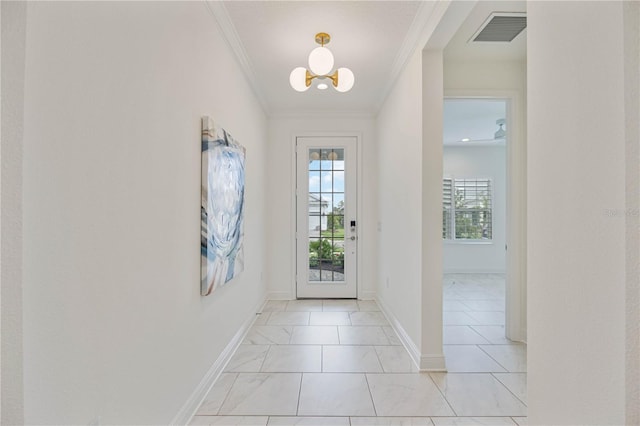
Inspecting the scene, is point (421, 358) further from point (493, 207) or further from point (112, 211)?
point (493, 207)

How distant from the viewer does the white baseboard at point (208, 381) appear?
1.71m

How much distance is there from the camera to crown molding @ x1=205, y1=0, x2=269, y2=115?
6.95ft

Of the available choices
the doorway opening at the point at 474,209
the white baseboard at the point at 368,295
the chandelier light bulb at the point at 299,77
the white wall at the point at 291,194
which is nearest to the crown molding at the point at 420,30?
the chandelier light bulb at the point at 299,77

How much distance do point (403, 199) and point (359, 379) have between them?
5.20ft

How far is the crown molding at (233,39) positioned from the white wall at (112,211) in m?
0.14

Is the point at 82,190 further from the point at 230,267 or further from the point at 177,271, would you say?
the point at 230,267

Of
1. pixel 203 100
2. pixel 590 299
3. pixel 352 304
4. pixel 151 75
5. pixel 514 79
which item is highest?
pixel 514 79

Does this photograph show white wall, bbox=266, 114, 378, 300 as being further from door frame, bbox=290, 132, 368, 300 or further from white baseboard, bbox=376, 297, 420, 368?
white baseboard, bbox=376, 297, 420, 368

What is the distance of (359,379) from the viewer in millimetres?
2219

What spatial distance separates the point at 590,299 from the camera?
33.9 inches

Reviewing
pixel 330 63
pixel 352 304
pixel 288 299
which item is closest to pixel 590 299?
pixel 330 63

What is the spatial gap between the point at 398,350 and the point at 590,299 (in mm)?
2076

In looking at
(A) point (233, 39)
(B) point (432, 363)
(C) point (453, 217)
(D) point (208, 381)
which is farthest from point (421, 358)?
(C) point (453, 217)

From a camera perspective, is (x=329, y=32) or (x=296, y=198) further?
(x=296, y=198)
